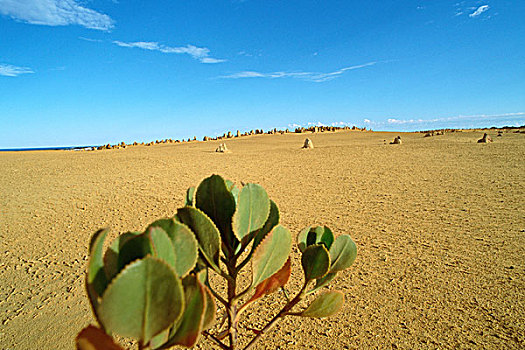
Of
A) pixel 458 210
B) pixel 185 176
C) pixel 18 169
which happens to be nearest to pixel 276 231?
pixel 458 210

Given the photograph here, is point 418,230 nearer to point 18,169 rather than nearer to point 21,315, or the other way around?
point 21,315

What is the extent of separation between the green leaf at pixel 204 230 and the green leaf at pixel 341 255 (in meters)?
0.24

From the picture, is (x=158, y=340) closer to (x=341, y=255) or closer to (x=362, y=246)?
(x=341, y=255)

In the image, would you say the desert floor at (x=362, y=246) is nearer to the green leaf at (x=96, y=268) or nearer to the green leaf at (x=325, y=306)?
the green leaf at (x=325, y=306)

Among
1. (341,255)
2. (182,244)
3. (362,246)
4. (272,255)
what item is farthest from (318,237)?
(362,246)

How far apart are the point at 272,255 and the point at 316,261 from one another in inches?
3.8

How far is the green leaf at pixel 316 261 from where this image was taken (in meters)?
0.47

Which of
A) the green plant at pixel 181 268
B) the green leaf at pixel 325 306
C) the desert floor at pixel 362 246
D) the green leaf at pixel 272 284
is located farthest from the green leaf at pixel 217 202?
the desert floor at pixel 362 246

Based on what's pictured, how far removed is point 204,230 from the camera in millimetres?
403

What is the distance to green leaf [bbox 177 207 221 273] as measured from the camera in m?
0.40

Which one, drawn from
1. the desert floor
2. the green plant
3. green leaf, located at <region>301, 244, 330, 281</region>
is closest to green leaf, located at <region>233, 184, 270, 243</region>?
the green plant

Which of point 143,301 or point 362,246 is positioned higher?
point 143,301

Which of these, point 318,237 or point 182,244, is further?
point 318,237

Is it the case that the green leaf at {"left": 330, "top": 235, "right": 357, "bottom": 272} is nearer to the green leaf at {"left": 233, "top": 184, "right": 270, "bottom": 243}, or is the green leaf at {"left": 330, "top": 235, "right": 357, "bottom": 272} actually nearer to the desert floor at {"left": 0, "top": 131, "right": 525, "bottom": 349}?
the green leaf at {"left": 233, "top": 184, "right": 270, "bottom": 243}
